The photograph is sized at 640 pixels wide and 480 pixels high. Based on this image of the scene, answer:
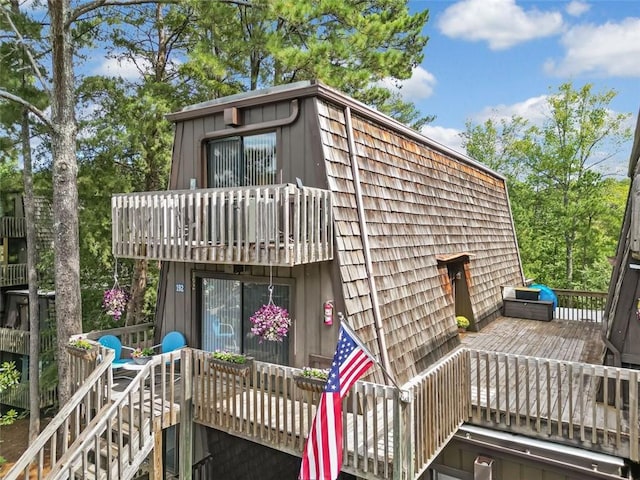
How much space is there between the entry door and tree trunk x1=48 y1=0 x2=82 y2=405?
3314 millimetres

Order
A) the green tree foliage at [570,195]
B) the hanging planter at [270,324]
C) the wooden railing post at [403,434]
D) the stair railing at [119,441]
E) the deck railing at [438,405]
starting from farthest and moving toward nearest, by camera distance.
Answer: the green tree foliage at [570,195] < the hanging planter at [270,324] < the stair railing at [119,441] < the deck railing at [438,405] < the wooden railing post at [403,434]

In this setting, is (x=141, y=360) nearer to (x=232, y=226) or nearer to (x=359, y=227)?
(x=232, y=226)

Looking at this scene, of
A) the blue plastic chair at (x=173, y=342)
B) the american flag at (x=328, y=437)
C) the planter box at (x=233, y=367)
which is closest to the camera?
the american flag at (x=328, y=437)

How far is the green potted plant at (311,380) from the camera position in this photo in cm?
488

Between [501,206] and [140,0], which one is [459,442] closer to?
[140,0]

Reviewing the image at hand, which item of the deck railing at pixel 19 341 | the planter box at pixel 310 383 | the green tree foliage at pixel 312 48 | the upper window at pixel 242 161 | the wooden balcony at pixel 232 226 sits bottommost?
the deck railing at pixel 19 341

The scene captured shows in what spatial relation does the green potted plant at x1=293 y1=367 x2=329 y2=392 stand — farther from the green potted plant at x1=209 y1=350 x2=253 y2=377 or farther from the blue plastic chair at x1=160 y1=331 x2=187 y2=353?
the blue plastic chair at x1=160 y1=331 x2=187 y2=353

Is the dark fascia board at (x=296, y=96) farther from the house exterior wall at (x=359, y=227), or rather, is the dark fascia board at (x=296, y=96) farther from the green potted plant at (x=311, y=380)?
the green potted plant at (x=311, y=380)

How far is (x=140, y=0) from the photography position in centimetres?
808

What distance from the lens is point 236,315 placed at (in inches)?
284

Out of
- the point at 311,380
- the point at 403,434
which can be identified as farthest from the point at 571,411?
the point at 311,380

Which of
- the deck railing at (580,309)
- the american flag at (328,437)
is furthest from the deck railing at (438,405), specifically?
the deck railing at (580,309)

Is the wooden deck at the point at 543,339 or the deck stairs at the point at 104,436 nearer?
the deck stairs at the point at 104,436

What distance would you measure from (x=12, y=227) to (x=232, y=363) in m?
17.6
